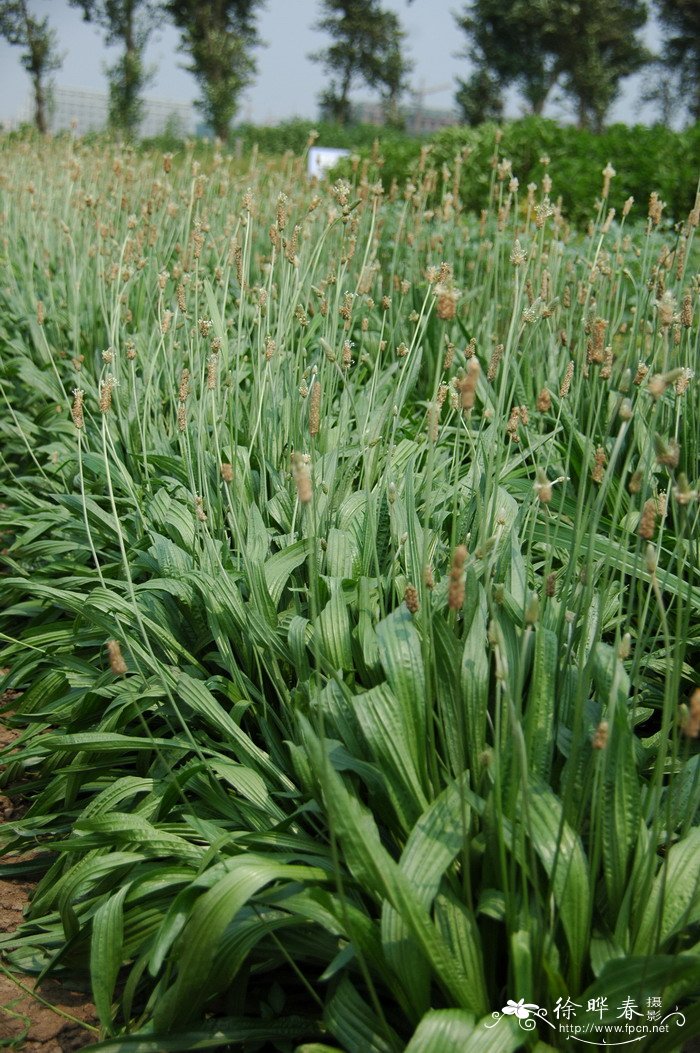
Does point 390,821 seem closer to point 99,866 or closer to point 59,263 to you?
point 99,866

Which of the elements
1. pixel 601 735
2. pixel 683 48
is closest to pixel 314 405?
pixel 601 735

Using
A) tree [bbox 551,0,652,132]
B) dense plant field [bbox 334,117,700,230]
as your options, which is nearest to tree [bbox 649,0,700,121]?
tree [bbox 551,0,652,132]

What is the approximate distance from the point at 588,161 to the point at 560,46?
36.5 meters

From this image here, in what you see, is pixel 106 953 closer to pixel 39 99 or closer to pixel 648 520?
pixel 648 520

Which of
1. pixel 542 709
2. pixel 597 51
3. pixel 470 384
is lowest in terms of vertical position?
pixel 542 709

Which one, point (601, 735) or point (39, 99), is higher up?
point (39, 99)

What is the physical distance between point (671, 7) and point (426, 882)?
52.6 meters

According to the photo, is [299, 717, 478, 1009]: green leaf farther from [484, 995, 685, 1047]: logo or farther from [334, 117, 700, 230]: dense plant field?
[334, 117, 700, 230]: dense plant field

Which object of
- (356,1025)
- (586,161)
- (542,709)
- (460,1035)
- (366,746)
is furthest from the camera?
(586,161)

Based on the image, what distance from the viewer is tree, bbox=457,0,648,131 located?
129ft

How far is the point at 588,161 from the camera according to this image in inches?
347

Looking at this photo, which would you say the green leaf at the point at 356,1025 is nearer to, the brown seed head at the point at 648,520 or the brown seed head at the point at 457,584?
the brown seed head at the point at 457,584

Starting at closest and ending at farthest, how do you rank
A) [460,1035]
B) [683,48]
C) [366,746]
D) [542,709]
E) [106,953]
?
[460,1035]
[106,953]
[542,709]
[366,746]
[683,48]

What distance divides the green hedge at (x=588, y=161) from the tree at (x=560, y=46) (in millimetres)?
32623
